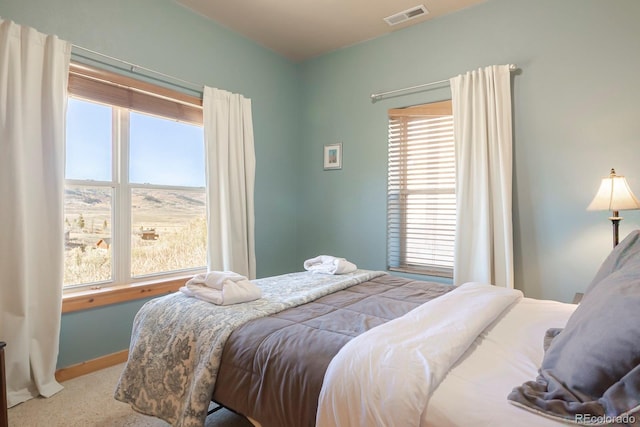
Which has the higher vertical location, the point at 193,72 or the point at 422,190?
the point at 193,72

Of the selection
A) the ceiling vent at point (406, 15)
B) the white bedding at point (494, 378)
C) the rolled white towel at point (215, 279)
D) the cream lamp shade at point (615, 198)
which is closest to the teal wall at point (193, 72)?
the rolled white towel at point (215, 279)

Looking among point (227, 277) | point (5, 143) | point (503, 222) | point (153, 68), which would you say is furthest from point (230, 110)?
point (503, 222)

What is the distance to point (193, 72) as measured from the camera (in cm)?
307

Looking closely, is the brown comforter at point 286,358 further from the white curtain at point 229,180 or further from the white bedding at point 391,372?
the white curtain at point 229,180

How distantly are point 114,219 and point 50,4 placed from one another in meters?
1.48

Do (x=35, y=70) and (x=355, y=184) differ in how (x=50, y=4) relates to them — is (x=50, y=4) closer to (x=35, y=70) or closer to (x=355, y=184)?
(x=35, y=70)

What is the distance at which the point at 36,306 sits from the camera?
7.11 feet

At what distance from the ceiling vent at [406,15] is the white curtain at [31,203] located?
8.37 ft

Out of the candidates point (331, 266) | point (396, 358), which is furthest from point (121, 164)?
point (396, 358)

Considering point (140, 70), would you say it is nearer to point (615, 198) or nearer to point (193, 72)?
point (193, 72)

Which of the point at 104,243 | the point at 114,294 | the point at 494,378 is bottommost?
the point at 114,294

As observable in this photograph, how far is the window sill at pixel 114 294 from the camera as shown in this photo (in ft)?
7.81

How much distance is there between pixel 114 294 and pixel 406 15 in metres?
3.34

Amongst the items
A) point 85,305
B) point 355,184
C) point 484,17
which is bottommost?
point 85,305
